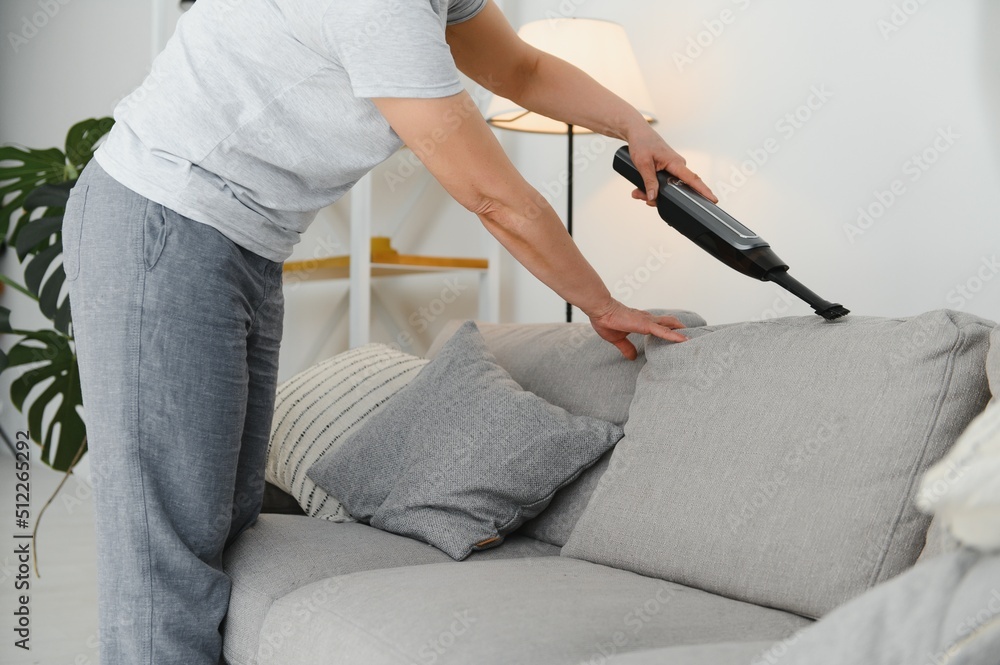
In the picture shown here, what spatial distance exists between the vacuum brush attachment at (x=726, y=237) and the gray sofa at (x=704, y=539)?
0.06 metres

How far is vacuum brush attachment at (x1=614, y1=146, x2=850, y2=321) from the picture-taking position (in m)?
1.23

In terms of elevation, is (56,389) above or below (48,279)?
below

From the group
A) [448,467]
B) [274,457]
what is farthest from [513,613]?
[274,457]

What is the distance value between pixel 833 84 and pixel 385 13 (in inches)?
44.4

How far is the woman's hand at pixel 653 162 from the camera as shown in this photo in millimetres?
1366

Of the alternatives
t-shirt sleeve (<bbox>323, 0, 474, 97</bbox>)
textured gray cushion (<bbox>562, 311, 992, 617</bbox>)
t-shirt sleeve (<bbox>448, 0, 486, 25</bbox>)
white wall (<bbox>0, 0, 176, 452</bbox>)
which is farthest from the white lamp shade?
white wall (<bbox>0, 0, 176, 452</bbox>)

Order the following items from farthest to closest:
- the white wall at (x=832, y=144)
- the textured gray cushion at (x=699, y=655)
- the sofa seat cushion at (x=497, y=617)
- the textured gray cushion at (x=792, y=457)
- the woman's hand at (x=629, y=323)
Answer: the white wall at (x=832, y=144) → the woman's hand at (x=629, y=323) → the textured gray cushion at (x=792, y=457) → the sofa seat cushion at (x=497, y=617) → the textured gray cushion at (x=699, y=655)

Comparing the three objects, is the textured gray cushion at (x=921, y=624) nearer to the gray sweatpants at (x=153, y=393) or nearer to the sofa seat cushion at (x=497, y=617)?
the sofa seat cushion at (x=497, y=617)

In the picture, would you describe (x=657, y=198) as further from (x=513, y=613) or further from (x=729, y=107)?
(x=729, y=107)

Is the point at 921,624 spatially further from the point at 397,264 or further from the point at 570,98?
the point at 397,264

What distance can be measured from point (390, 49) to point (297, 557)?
732 millimetres

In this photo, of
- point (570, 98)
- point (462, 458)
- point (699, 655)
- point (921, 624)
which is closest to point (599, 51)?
point (570, 98)

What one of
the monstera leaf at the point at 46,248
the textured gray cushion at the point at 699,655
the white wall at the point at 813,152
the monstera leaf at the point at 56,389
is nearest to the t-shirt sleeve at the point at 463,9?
the white wall at the point at 813,152

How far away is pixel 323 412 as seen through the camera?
1.76m
